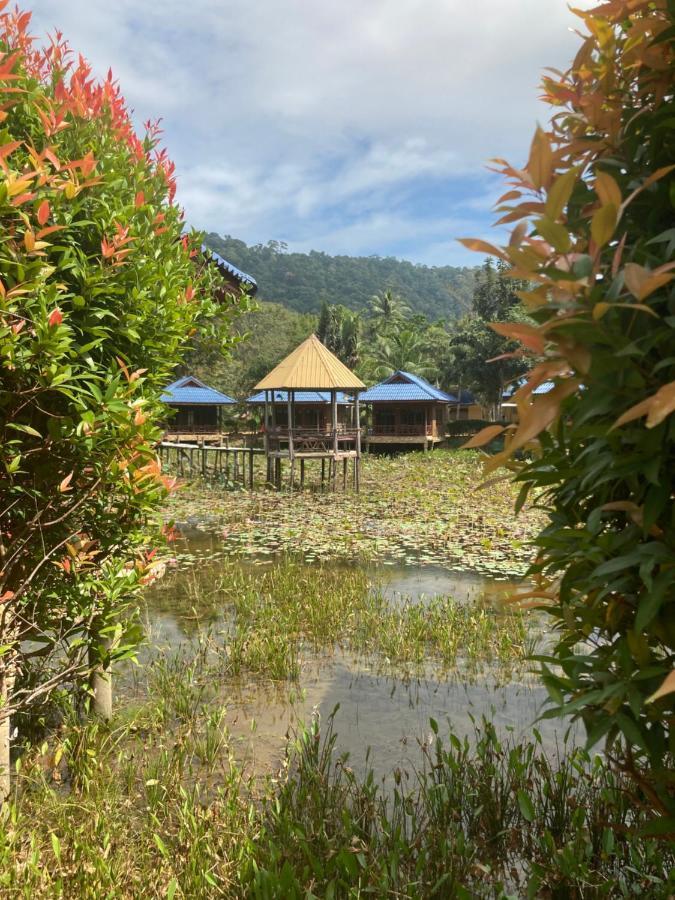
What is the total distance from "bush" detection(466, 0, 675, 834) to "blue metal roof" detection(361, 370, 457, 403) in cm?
3140

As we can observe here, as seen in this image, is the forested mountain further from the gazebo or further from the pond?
the pond

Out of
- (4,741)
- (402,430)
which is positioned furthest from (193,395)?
(4,741)

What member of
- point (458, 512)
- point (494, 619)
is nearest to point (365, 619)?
point (494, 619)

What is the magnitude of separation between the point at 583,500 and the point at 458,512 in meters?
12.1

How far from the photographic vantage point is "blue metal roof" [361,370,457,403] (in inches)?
1284

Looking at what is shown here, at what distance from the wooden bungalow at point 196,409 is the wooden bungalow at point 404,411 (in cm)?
750

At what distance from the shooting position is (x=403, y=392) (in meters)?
33.1

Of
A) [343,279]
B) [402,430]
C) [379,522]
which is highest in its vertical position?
[343,279]

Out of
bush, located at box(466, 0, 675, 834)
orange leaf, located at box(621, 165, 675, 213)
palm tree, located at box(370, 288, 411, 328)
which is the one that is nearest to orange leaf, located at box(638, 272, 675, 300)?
bush, located at box(466, 0, 675, 834)

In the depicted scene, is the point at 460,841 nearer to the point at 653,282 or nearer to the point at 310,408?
the point at 653,282

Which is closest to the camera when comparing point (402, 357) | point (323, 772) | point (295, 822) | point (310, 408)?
point (295, 822)

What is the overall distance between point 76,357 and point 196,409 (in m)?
31.5

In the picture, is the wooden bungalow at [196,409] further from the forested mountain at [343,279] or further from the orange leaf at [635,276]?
the forested mountain at [343,279]

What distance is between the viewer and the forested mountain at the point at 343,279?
93562 millimetres
